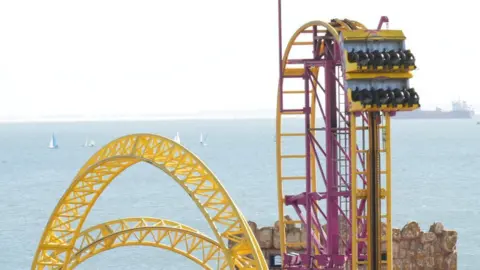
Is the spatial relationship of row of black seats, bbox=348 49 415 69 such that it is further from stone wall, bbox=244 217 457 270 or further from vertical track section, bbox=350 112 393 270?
stone wall, bbox=244 217 457 270

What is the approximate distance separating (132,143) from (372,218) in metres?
14.2

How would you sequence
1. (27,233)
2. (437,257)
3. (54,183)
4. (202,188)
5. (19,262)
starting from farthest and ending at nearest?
1. (54,183)
2. (27,233)
3. (19,262)
4. (437,257)
5. (202,188)

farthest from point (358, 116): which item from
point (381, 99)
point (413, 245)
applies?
point (413, 245)

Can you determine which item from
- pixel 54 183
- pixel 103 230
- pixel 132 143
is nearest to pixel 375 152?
pixel 132 143

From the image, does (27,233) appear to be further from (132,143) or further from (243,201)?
(132,143)

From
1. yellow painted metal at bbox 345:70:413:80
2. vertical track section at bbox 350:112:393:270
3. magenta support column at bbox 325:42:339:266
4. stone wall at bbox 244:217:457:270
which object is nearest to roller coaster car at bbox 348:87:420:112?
yellow painted metal at bbox 345:70:413:80

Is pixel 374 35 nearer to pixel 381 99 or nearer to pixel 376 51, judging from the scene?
pixel 376 51

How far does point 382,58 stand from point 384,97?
152 cm

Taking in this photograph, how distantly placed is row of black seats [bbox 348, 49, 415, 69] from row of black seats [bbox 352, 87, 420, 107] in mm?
981

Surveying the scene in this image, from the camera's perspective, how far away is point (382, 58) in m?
45.2

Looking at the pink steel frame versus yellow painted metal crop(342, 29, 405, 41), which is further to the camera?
the pink steel frame

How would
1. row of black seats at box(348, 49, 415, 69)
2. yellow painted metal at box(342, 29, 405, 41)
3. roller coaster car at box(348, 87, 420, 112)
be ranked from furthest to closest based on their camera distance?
yellow painted metal at box(342, 29, 405, 41), row of black seats at box(348, 49, 415, 69), roller coaster car at box(348, 87, 420, 112)

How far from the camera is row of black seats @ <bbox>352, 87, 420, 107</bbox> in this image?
4506cm

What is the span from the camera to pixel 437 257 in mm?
71625
